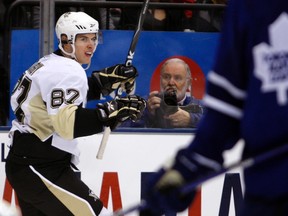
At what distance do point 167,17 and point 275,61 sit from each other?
12.3ft

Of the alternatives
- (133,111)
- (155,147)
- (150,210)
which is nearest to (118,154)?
(155,147)

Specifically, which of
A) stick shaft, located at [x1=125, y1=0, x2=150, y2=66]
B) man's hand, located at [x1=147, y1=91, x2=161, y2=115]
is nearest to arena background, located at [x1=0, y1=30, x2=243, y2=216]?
man's hand, located at [x1=147, y1=91, x2=161, y2=115]

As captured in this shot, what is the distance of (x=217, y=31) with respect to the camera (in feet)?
20.2

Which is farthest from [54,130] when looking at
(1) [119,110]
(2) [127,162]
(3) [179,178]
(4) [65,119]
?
(3) [179,178]

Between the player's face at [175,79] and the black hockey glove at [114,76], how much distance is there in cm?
51

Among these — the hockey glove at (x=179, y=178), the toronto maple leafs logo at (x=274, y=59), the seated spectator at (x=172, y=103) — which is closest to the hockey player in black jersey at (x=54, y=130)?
the seated spectator at (x=172, y=103)

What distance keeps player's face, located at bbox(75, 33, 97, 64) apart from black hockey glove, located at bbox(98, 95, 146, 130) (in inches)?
12.5

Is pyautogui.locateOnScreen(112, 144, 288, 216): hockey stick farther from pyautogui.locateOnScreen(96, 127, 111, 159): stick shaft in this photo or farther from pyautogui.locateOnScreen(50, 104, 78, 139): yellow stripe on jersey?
pyautogui.locateOnScreen(96, 127, 111, 159): stick shaft

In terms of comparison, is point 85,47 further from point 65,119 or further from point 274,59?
point 274,59

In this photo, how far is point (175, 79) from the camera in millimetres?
6230

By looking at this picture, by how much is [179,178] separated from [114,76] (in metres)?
3.12

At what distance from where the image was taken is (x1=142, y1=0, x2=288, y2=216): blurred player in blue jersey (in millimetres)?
2484

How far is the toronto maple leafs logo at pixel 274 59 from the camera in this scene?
8.18 ft

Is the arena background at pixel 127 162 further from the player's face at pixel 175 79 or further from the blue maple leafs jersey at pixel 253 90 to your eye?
the blue maple leafs jersey at pixel 253 90
